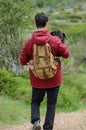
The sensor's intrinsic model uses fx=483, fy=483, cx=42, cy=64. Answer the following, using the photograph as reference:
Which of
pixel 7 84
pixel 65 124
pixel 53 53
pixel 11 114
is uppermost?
pixel 53 53

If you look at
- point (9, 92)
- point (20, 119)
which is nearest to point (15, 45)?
point (9, 92)

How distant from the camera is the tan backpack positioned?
6.91 meters

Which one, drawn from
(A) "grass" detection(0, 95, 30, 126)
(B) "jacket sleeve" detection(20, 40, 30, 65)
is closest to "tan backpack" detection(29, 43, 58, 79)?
(B) "jacket sleeve" detection(20, 40, 30, 65)

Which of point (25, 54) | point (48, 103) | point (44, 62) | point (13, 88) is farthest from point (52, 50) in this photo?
point (13, 88)

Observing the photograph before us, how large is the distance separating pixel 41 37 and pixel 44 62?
0.36 meters

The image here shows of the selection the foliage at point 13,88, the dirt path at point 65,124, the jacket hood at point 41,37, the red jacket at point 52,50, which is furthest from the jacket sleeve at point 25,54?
the foliage at point 13,88

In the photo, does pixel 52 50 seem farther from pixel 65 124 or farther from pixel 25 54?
pixel 65 124

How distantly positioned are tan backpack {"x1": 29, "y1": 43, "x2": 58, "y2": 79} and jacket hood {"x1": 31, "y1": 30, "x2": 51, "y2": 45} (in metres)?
0.06

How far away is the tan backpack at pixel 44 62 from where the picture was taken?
6914mm

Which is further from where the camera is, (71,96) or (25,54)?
(71,96)

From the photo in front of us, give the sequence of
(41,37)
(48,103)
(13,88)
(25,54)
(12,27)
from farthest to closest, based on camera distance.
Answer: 1. (12,27)
2. (13,88)
3. (48,103)
4. (25,54)
5. (41,37)

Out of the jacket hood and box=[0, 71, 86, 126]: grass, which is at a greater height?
the jacket hood

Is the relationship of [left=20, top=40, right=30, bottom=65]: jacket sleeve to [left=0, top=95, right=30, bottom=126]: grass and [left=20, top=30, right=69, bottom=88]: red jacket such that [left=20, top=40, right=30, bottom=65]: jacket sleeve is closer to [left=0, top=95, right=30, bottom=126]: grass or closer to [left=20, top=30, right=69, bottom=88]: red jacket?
[left=20, top=30, right=69, bottom=88]: red jacket

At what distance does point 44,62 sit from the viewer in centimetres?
695
